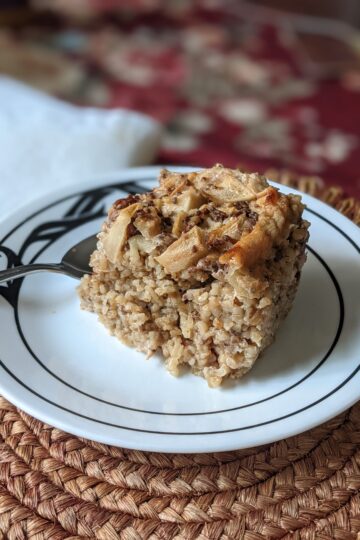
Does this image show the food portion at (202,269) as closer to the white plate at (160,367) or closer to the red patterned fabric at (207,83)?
the white plate at (160,367)

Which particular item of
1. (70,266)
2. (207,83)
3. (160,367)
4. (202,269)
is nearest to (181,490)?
(160,367)

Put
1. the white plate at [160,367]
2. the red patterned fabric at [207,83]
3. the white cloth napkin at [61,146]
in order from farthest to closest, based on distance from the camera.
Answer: the red patterned fabric at [207,83] < the white cloth napkin at [61,146] < the white plate at [160,367]

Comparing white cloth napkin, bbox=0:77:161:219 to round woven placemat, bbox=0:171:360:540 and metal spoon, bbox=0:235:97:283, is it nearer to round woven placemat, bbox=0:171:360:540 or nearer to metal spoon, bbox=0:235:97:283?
metal spoon, bbox=0:235:97:283

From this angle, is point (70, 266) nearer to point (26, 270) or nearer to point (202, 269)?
point (26, 270)

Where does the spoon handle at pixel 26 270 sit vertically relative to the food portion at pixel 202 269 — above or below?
below

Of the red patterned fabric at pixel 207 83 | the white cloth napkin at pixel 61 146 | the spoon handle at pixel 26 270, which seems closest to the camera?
the spoon handle at pixel 26 270

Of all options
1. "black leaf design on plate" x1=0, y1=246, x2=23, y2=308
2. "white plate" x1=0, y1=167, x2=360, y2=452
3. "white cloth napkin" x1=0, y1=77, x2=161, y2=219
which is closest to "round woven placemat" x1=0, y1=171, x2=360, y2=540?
"white plate" x1=0, y1=167, x2=360, y2=452

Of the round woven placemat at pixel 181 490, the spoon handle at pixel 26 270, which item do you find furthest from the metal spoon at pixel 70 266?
the round woven placemat at pixel 181 490

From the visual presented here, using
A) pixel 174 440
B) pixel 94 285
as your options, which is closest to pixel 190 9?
pixel 94 285
